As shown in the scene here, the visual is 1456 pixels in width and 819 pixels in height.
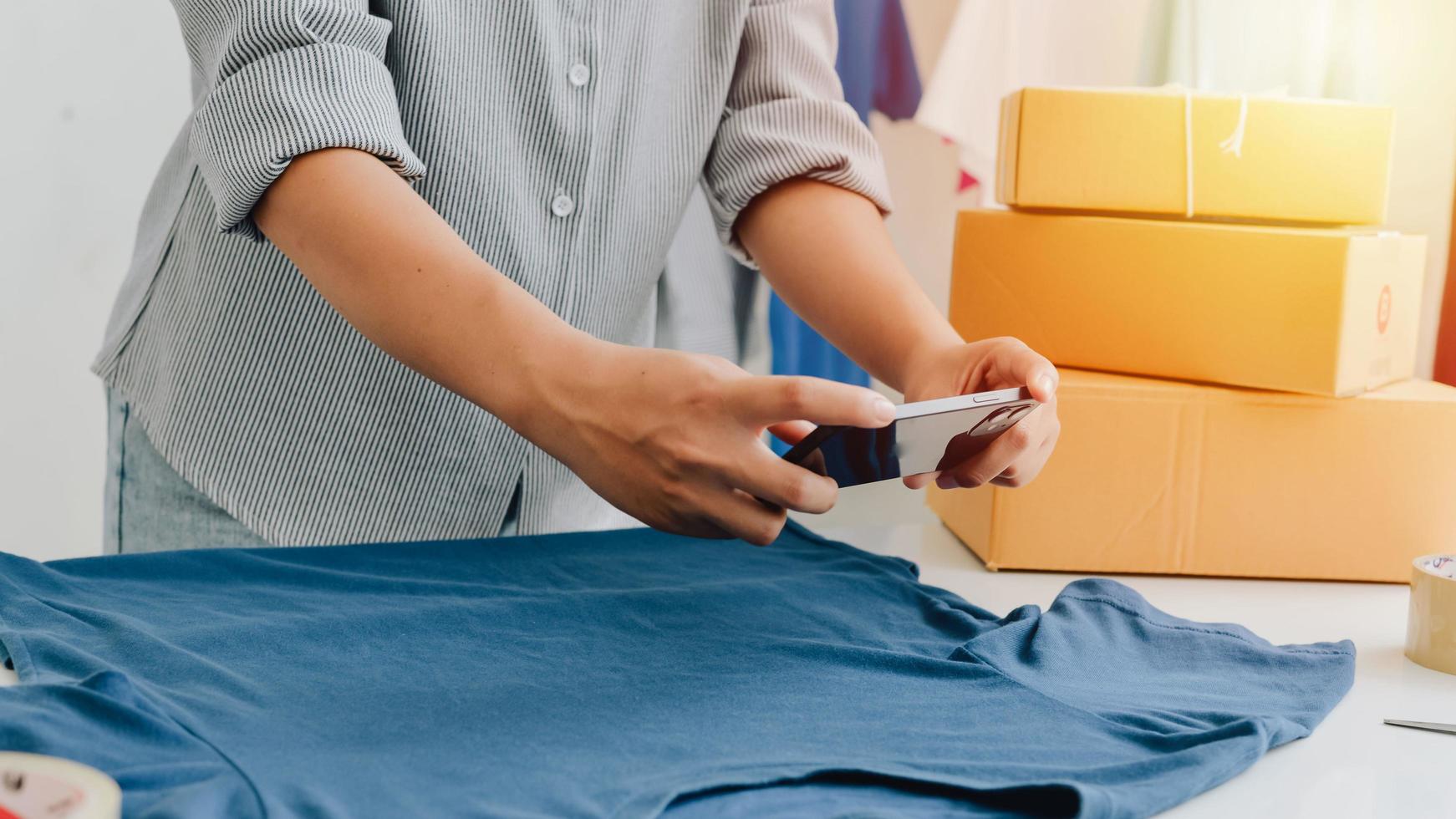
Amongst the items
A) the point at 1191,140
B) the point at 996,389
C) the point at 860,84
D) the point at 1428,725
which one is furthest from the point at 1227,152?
the point at 860,84

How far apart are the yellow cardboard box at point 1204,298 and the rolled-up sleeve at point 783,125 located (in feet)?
0.50

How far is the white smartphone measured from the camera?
1.86 ft

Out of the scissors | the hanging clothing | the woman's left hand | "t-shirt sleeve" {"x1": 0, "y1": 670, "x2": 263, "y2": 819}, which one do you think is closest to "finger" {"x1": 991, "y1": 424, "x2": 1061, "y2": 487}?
the woman's left hand

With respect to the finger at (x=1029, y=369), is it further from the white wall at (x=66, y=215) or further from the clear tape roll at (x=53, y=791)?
the white wall at (x=66, y=215)

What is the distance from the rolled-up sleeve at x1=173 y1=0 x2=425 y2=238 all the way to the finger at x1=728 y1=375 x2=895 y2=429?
0.28m

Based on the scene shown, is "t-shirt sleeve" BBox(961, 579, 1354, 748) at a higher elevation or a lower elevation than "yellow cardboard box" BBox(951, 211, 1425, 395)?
lower

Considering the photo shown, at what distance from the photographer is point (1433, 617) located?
0.74 metres

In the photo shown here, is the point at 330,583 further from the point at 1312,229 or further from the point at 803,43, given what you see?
the point at 1312,229

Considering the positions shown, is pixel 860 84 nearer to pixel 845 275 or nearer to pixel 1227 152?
pixel 1227 152

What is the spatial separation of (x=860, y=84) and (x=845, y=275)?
963 millimetres

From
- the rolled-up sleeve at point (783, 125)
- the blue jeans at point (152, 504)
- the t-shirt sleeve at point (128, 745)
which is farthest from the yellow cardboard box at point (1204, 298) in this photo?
the t-shirt sleeve at point (128, 745)

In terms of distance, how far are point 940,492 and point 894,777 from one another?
0.63 meters

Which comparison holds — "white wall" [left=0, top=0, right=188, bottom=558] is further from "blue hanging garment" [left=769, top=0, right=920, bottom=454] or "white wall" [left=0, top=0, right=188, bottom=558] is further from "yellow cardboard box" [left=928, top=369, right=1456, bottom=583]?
"yellow cardboard box" [left=928, top=369, right=1456, bottom=583]

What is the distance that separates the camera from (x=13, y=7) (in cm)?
147
